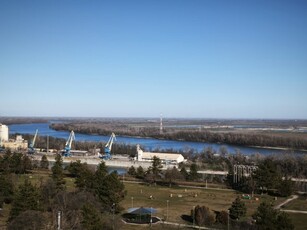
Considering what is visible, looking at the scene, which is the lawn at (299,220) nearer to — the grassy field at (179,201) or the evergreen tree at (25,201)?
the grassy field at (179,201)

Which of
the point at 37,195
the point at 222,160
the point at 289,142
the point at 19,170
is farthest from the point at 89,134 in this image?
the point at 37,195

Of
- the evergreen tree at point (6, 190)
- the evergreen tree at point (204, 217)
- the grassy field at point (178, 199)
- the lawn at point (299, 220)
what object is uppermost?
the evergreen tree at point (6, 190)

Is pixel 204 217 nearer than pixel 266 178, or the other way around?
pixel 204 217

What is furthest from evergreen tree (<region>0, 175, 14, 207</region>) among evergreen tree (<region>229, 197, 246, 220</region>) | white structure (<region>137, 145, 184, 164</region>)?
white structure (<region>137, 145, 184, 164</region>)

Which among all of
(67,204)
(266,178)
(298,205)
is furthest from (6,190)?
(298,205)

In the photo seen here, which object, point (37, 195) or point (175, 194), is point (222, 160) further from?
point (37, 195)

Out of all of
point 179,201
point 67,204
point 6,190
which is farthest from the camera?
point 179,201

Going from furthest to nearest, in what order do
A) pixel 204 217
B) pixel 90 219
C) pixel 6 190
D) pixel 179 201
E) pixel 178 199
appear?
pixel 178 199 → pixel 179 201 → pixel 6 190 → pixel 204 217 → pixel 90 219

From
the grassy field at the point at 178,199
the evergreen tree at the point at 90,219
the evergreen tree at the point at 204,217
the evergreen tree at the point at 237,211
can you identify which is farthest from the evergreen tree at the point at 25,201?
the evergreen tree at the point at 237,211

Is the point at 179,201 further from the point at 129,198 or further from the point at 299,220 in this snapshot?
the point at 299,220
